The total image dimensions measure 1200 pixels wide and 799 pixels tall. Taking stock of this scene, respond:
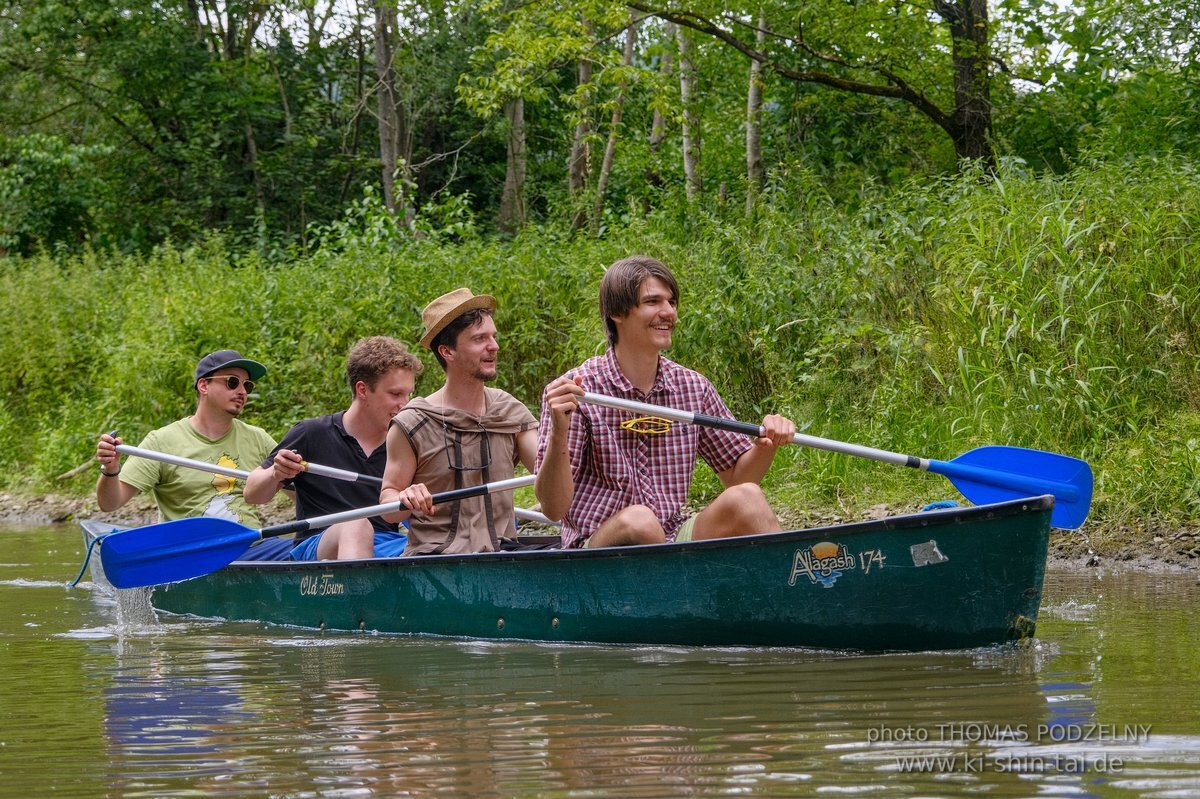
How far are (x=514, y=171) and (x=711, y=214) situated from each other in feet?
23.8

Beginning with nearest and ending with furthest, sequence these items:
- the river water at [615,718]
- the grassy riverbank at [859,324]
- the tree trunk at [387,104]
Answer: the river water at [615,718], the grassy riverbank at [859,324], the tree trunk at [387,104]

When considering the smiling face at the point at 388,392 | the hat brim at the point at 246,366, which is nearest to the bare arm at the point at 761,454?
the smiling face at the point at 388,392

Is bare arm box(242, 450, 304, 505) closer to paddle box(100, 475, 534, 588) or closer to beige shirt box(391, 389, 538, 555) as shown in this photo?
paddle box(100, 475, 534, 588)

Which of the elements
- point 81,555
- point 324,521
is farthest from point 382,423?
point 81,555

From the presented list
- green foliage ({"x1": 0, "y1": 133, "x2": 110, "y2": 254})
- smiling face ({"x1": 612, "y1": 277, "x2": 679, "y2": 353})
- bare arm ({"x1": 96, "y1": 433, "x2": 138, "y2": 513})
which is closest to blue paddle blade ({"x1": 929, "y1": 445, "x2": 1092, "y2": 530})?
smiling face ({"x1": 612, "y1": 277, "x2": 679, "y2": 353})

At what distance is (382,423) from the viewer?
5.93m

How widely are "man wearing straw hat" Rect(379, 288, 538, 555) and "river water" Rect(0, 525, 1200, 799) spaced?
45cm

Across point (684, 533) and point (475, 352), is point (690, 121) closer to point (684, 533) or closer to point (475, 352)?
point (475, 352)

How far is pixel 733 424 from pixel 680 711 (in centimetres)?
107

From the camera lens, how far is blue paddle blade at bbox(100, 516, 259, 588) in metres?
5.69

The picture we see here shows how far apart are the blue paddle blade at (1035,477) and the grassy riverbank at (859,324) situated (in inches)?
69.6

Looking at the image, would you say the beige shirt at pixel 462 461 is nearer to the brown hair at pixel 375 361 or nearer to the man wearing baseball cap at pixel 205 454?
the brown hair at pixel 375 361

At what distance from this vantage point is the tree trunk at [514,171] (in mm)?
17000

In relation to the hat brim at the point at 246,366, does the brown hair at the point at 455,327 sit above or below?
above
